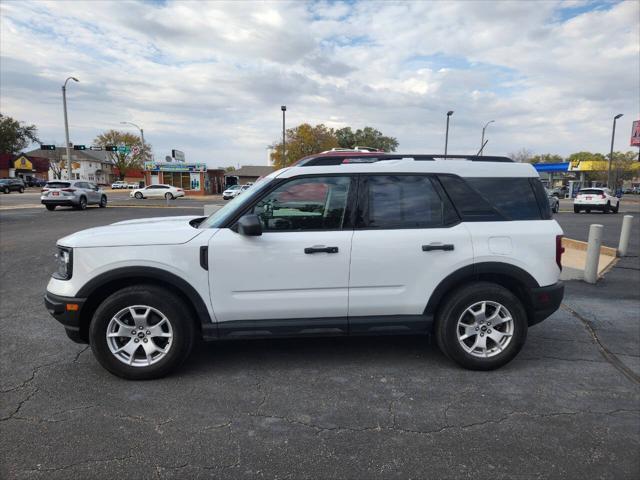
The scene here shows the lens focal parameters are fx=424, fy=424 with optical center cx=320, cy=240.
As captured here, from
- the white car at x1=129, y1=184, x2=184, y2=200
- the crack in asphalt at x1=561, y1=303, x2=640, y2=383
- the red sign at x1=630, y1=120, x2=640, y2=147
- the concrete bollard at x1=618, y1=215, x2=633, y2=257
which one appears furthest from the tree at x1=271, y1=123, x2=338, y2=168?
the crack in asphalt at x1=561, y1=303, x2=640, y2=383

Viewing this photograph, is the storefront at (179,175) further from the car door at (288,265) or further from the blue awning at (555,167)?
the car door at (288,265)

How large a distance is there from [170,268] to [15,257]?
7731 millimetres

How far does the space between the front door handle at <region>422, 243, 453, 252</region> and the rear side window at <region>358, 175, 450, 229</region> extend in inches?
7.1

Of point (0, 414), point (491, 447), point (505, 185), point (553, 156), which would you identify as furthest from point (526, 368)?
point (553, 156)

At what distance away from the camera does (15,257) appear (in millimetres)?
9008

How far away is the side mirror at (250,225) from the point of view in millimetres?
3268

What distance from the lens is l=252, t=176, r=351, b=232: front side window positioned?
3539 millimetres

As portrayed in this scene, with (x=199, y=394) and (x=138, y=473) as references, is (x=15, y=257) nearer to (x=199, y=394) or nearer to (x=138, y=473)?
(x=199, y=394)

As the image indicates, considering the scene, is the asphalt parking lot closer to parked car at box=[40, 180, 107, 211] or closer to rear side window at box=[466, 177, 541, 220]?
rear side window at box=[466, 177, 541, 220]

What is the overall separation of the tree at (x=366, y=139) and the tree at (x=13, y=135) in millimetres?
58638

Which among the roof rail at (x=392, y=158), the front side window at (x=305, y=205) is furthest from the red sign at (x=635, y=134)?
the front side window at (x=305, y=205)

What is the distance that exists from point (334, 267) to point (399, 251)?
560 mm

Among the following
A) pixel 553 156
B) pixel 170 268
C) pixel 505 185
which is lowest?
pixel 170 268

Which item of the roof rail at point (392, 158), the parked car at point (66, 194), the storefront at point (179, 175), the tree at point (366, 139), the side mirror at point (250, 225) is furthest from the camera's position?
the tree at point (366, 139)
